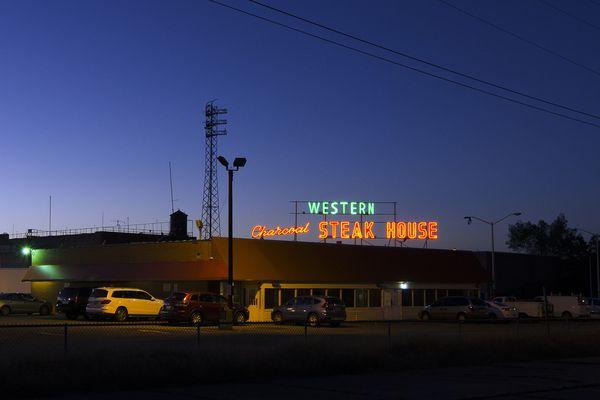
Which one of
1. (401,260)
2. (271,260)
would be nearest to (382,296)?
(401,260)

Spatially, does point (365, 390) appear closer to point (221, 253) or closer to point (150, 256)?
point (221, 253)

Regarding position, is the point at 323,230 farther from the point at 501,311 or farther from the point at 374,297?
the point at 501,311

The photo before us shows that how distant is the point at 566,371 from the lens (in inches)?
765

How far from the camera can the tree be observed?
138125 mm

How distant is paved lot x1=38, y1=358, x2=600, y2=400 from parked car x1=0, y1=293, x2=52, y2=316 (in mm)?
37734

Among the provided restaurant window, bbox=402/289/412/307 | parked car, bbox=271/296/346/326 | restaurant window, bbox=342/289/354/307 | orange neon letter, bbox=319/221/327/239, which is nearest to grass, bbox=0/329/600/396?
parked car, bbox=271/296/346/326

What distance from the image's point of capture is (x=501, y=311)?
49.8 m

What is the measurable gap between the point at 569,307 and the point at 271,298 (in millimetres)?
25942

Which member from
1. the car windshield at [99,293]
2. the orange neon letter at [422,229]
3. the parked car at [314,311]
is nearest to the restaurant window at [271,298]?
the parked car at [314,311]

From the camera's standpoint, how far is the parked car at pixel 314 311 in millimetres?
40625

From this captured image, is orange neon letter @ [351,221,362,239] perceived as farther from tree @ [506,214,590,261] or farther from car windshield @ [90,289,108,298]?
tree @ [506,214,590,261]

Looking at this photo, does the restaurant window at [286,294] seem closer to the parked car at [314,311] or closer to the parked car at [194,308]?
the parked car at [314,311]

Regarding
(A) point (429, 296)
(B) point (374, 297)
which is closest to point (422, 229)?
(A) point (429, 296)

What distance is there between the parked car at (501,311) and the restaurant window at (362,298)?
7.72 meters
